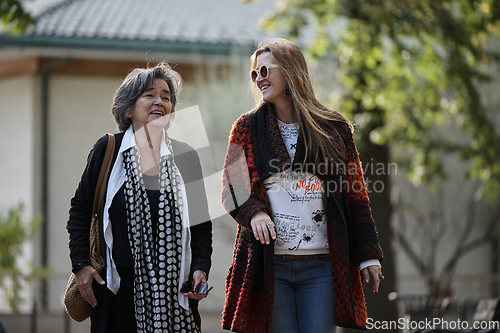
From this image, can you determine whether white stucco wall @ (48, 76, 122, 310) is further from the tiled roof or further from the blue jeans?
the blue jeans

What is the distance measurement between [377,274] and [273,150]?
789 mm

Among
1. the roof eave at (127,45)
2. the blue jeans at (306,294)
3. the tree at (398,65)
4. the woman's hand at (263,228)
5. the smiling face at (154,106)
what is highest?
the roof eave at (127,45)

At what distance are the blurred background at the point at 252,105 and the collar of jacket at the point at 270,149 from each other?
0.71 metres

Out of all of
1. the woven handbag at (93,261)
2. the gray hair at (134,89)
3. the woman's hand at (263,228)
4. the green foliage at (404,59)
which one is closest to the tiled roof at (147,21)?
the green foliage at (404,59)

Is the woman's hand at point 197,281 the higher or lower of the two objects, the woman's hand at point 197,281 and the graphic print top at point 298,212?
the lower

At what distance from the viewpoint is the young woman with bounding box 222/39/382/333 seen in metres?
3.18

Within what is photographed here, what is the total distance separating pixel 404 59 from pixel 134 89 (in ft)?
18.3

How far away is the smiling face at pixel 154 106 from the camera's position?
11.1 feet

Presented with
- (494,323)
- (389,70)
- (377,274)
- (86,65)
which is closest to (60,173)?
(86,65)

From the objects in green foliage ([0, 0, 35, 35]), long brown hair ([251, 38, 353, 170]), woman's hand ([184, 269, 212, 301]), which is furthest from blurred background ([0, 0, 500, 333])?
woman's hand ([184, 269, 212, 301])

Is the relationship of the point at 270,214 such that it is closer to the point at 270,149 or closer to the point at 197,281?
the point at 270,149

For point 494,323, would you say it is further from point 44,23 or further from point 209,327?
point 44,23

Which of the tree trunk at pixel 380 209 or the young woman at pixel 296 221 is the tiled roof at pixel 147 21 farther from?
the young woman at pixel 296 221

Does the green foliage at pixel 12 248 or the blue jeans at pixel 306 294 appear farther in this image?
the green foliage at pixel 12 248
